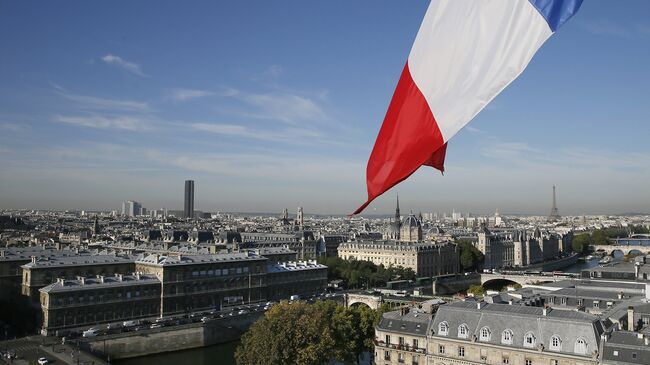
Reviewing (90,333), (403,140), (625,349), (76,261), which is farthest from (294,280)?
(403,140)

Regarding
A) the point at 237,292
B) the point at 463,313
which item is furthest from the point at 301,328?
the point at 237,292

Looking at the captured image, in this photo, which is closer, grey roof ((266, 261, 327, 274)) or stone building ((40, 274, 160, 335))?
stone building ((40, 274, 160, 335))

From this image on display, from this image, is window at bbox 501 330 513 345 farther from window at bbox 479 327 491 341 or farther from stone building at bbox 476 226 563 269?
stone building at bbox 476 226 563 269

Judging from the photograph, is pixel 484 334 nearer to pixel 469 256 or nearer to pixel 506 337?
pixel 506 337

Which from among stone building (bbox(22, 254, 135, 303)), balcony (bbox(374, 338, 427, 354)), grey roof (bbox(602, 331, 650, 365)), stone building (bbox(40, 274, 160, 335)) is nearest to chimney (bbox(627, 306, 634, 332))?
grey roof (bbox(602, 331, 650, 365))

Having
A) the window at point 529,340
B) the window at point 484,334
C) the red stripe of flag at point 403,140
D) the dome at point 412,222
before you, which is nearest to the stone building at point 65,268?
the window at point 484,334

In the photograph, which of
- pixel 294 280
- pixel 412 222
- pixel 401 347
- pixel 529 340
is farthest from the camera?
pixel 412 222
